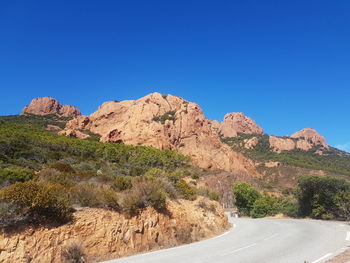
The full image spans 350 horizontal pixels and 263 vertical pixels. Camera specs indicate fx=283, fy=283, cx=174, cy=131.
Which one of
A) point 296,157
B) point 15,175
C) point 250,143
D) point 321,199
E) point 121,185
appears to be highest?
point 250,143

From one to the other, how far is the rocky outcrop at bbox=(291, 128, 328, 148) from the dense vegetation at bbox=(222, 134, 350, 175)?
608 inches

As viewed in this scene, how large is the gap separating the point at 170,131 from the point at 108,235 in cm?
7894

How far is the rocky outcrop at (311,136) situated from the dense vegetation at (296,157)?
15.4 m

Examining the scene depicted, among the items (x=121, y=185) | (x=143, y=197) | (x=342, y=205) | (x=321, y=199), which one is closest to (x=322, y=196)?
(x=321, y=199)

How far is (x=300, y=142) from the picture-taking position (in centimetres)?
15575

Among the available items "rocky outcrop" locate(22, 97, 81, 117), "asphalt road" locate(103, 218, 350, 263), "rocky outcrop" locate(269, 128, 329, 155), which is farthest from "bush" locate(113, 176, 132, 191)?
"rocky outcrop" locate(22, 97, 81, 117)

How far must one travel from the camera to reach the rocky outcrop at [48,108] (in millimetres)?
144913

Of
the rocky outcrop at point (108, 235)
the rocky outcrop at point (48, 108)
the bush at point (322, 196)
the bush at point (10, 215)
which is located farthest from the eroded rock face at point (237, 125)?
the bush at point (10, 215)

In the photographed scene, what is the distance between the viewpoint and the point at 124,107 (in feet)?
357

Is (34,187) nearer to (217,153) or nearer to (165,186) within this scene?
(165,186)

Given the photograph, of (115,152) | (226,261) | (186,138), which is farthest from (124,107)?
(226,261)

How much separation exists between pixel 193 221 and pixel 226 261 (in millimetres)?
5880

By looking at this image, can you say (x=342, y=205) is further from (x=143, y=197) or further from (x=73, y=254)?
(x=73, y=254)

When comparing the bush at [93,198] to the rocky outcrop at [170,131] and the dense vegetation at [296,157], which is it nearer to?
the rocky outcrop at [170,131]
